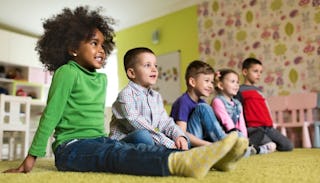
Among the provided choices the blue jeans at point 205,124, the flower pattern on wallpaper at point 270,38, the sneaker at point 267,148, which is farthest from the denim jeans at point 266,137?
the flower pattern on wallpaper at point 270,38

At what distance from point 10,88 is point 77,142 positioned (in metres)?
4.79

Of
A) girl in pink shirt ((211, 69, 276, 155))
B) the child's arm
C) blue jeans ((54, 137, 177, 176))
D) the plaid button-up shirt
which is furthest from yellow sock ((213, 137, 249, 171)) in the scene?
girl in pink shirt ((211, 69, 276, 155))

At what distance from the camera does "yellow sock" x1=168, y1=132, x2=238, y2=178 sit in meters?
0.85

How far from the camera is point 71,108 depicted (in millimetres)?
1226

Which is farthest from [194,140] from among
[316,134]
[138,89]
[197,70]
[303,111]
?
[303,111]

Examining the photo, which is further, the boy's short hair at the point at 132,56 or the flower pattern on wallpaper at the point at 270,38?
the flower pattern on wallpaper at the point at 270,38

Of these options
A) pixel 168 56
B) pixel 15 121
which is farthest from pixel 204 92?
pixel 168 56

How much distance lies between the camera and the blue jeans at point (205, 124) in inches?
78.0

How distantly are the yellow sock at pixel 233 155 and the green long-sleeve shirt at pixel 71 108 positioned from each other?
48 centimetres

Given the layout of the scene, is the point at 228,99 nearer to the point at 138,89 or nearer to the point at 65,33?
the point at 138,89

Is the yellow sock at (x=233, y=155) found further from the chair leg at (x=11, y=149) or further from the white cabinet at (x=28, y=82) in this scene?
the white cabinet at (x=28, y=82)

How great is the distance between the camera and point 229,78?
2.34 metres

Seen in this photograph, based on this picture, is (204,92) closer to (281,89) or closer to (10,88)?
(281,89)

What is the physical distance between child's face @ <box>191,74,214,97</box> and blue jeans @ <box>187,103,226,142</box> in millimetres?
110
